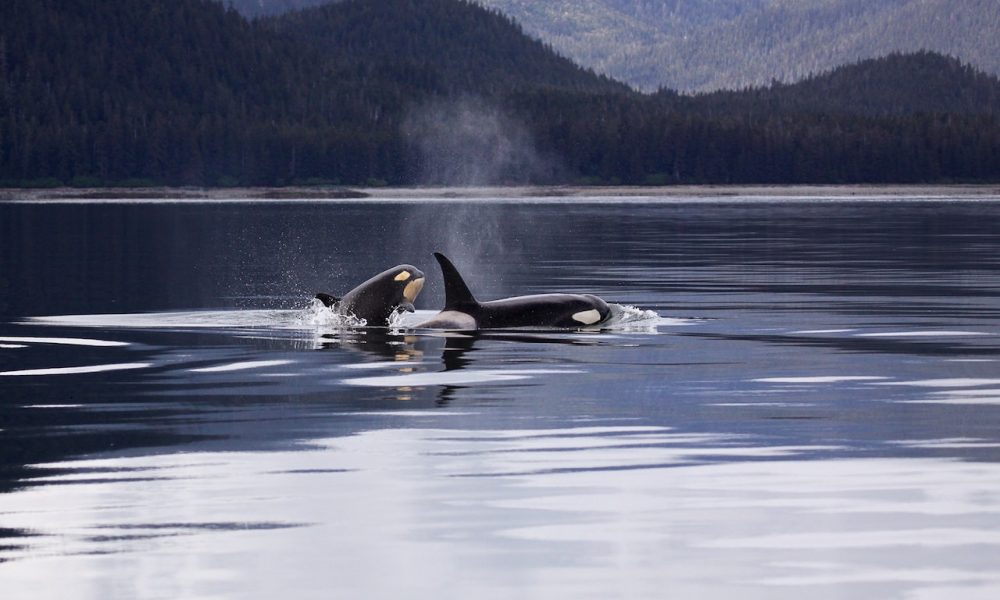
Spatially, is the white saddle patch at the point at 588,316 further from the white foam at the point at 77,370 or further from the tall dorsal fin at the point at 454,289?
the white foam at the point at 77,370

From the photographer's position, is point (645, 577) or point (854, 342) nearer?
point (645, 577)

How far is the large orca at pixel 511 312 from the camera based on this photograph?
113 feet

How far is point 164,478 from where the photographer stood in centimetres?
1805

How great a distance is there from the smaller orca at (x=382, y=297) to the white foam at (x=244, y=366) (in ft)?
17.9

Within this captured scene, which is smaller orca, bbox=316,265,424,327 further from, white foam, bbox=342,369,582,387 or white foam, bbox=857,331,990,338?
white foam, bbox=857,331,990,338

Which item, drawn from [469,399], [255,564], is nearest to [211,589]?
[255,564]

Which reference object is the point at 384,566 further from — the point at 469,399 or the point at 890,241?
the point at 890,241

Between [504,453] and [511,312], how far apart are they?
15.2 metres

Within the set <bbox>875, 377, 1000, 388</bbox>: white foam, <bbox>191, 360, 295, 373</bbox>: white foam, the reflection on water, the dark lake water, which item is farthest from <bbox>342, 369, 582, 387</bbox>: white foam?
the reflection on water

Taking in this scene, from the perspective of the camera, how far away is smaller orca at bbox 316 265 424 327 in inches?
1363

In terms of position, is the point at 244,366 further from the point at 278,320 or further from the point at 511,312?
the point at 278,320

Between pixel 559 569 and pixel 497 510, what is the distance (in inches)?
87.4

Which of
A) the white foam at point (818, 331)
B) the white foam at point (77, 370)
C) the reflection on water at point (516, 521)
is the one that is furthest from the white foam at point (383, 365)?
the white foam at point (818, 331)

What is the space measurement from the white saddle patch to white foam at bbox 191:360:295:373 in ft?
23.6
